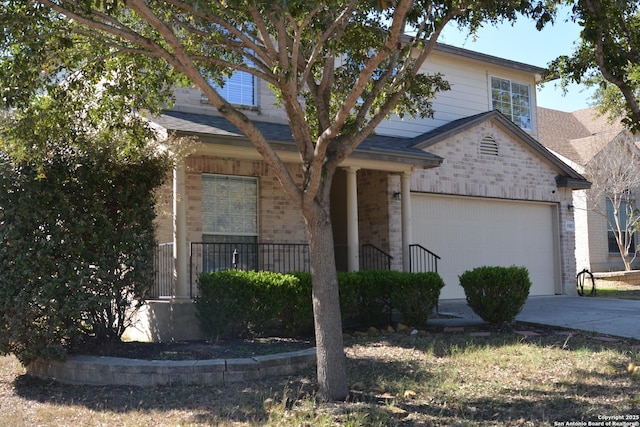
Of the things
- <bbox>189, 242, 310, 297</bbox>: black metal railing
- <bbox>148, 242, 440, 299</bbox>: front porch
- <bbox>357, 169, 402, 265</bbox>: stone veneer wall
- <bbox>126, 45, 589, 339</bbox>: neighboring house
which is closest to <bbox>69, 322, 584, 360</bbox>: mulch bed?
<bbox>126, 45, 589, 339</bbox>: neighboring house

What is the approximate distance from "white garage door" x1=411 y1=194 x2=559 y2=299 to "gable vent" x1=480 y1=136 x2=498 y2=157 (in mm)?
1069

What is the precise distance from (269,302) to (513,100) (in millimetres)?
10657

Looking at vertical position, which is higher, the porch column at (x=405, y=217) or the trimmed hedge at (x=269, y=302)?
the porch column at (x=405, y=217)

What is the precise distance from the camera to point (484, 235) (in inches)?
575

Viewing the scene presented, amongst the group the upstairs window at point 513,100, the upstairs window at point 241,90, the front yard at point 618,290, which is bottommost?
the front yard at point 618,290

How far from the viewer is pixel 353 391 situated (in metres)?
6.27

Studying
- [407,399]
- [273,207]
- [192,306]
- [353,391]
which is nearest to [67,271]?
[192,306]

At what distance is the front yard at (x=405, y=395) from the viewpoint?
5.55m

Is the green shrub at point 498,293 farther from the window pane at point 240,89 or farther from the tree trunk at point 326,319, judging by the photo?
the window pane at point 240,89

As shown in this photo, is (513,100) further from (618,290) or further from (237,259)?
(237,259)

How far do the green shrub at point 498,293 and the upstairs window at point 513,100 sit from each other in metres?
7.53

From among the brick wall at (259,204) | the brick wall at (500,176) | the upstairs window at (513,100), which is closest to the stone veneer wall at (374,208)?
the brick wall at (500,176)

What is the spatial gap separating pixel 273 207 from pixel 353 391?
589 centimetres

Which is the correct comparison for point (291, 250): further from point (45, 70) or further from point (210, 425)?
point (210, 425)
